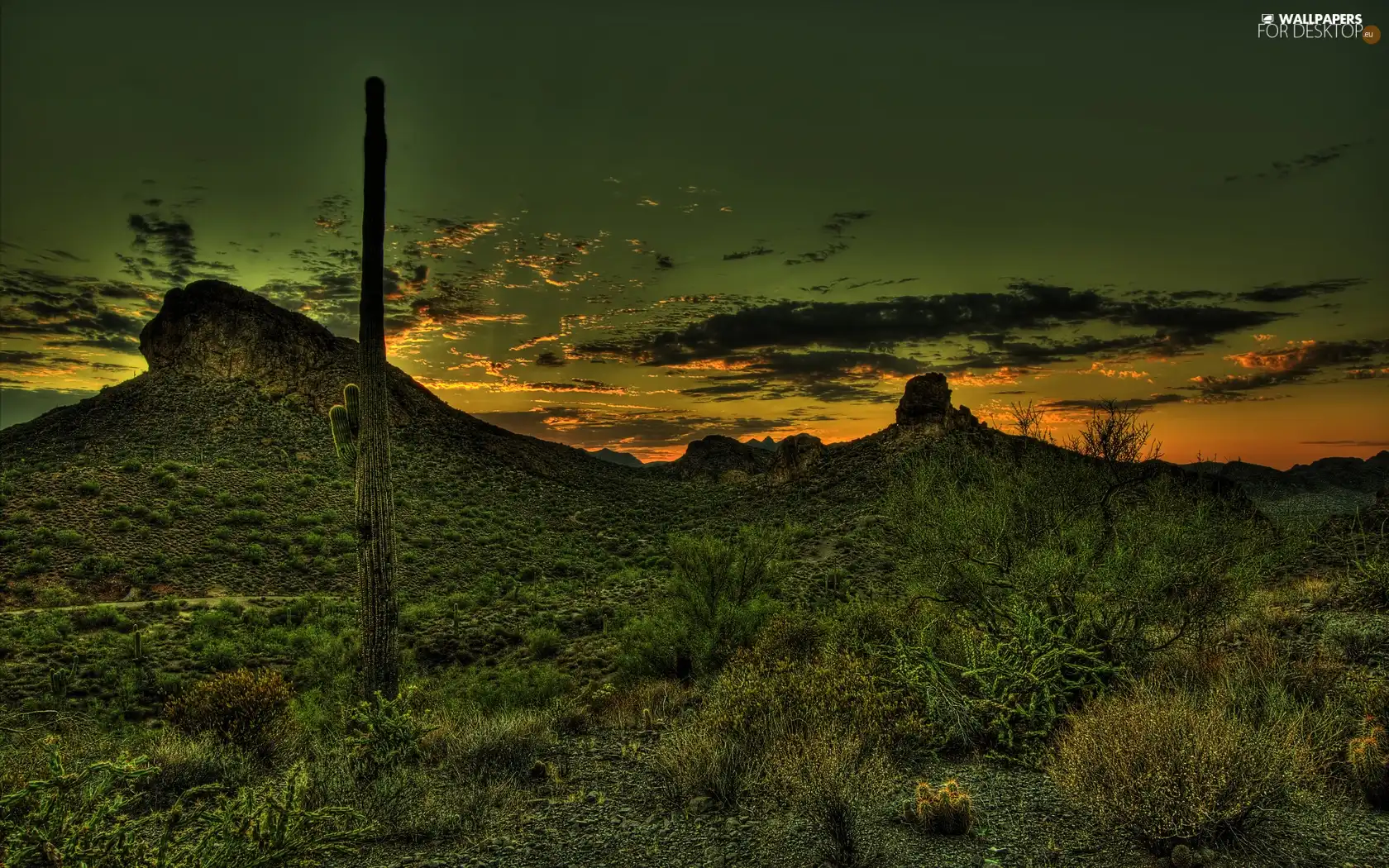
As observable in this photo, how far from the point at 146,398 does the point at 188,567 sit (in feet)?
90.9

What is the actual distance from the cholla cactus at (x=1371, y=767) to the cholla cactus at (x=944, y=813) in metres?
3.20

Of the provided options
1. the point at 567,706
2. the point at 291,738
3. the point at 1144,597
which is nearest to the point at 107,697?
the point at 291,738

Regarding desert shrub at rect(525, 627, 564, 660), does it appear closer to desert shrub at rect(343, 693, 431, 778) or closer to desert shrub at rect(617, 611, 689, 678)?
desert shrub at rect(617, 611, 689, 678)

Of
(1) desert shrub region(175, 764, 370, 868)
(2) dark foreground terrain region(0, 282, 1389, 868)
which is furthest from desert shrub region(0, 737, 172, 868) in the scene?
(1) desert shrub region(175, 764, 370, 868)

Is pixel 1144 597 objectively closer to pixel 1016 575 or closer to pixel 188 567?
pixel 1016 575

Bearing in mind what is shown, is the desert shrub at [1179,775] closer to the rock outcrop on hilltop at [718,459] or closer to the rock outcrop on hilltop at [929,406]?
the rock outcrop on hilltop at [929,406]

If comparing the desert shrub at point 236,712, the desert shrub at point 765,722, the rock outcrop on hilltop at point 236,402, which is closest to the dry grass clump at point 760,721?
the desert shrub at point 765,722

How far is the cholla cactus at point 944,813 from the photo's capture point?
5.98m

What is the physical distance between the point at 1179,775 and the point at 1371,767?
233 centimetres

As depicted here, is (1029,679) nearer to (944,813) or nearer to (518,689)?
(944,813)

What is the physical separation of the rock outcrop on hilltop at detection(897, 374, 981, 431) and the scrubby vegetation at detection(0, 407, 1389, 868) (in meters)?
26.8

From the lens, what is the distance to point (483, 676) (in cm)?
1795

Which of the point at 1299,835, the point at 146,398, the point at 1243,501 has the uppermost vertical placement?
the point at 146,398

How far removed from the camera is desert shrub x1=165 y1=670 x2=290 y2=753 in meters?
9.38
